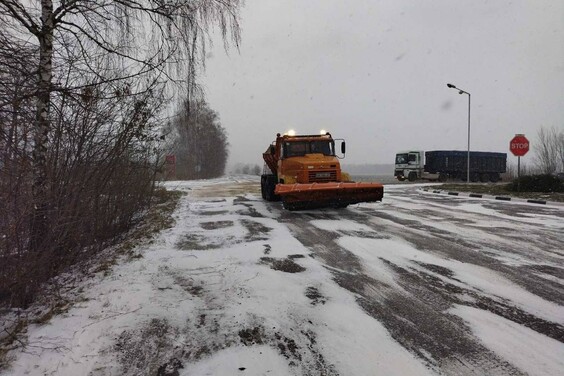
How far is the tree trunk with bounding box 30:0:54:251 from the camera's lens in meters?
4.10

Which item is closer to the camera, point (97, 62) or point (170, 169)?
point (97, 62)

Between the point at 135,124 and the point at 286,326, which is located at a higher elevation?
the point at 135,124

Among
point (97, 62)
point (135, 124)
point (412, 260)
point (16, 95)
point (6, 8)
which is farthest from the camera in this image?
point (135, 124)

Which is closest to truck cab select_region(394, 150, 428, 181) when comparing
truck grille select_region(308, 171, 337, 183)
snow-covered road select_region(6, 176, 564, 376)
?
truck grille select_region(308, 171, 337, 183)

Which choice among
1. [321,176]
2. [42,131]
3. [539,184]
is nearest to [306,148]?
[321,176]

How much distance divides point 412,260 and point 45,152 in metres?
5.40

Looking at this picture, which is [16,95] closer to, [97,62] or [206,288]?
[97,62]

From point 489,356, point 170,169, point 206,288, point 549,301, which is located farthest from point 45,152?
point 170,169

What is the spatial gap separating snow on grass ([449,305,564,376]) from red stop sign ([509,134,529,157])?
18.9 m

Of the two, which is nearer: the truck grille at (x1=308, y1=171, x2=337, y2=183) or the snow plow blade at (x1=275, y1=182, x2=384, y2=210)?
the snow plow blade at (x1=275, y1=182, x2=384, y2=210)

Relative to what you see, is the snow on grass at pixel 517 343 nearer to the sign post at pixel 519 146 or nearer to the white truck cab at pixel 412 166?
the sign post at pixel 519 146

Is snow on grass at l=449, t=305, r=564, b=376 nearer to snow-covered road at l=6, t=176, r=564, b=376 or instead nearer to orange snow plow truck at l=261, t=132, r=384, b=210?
snow-covered road at l=6, t=176, r=564, b=376

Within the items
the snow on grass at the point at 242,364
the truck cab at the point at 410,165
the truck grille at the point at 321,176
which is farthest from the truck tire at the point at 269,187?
the truck cab at the point at 410,165

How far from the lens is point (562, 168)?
184 ft
